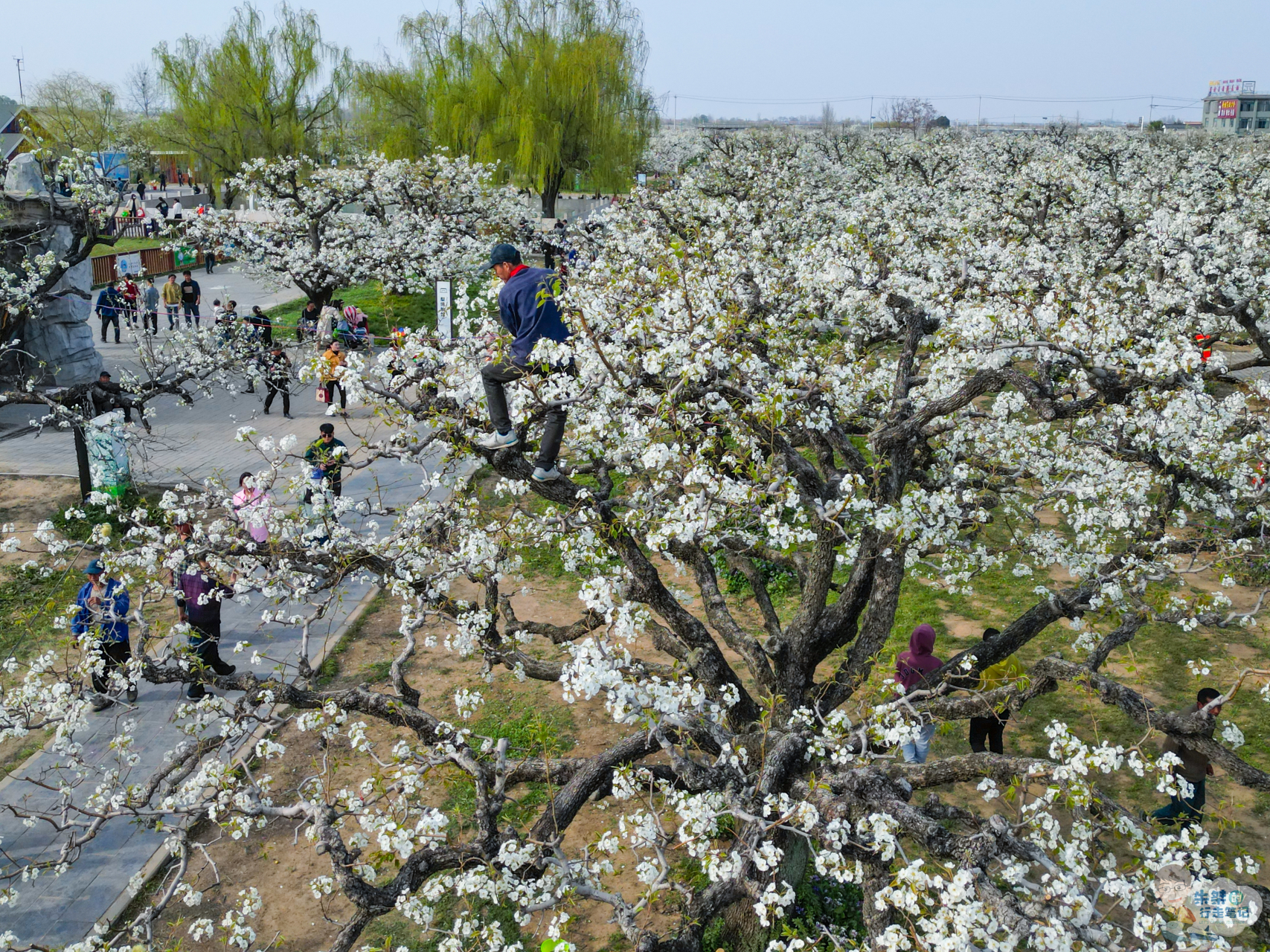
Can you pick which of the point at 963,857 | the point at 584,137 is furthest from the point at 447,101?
the point at 963,857

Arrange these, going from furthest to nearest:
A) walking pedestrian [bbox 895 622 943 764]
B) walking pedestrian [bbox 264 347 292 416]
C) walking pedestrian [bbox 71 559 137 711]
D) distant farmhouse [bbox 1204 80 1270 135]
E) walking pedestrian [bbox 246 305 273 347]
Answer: distant farmhouse [bbox 1204 80 1270 135] → walking pedestrian [bbox 246 305 273 347] → walking pedestrian [bbox 264 347 292 416] → walking pedestrian [bbox 895 622 943 764] → walking pedestrian [bbox 71 559 137 711]

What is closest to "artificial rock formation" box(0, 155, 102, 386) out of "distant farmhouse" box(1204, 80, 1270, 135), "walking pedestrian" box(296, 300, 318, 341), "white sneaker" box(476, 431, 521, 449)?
"walking pedestrian" box(296, 300, 318, 341)

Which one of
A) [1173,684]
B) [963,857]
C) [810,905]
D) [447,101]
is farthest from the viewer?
[447,101]

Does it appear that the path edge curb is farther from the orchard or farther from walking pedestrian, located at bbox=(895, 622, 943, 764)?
walking pedestrian, located at bbox=(895, 622, 943, 764)

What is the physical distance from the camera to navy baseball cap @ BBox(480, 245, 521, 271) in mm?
6363

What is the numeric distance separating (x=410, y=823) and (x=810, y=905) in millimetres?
2886

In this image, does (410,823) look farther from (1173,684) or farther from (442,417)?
(1173,684)

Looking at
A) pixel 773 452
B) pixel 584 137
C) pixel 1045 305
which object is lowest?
pixel 773 452

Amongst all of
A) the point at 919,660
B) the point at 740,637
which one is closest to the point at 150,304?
the point at 740,637

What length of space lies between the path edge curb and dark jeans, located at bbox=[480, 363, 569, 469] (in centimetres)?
237

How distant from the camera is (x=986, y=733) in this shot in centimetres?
793

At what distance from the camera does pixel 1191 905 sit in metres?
4.28

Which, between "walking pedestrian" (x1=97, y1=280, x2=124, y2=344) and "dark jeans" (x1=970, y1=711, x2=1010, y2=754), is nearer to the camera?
"dark jeans" (x1=970, y1=711, x2=1010, y2=754)

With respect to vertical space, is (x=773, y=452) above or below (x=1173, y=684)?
above
